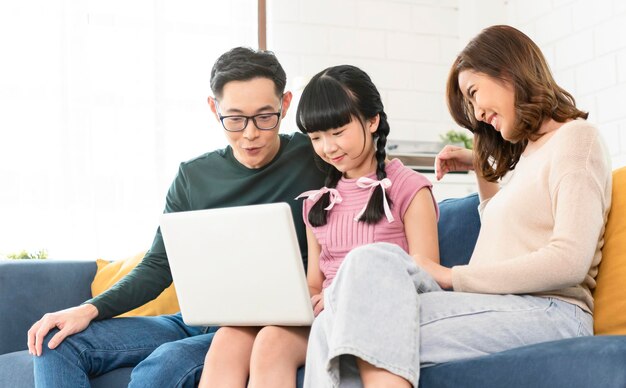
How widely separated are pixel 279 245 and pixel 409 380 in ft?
1.20

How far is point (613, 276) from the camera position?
1397 millimetres

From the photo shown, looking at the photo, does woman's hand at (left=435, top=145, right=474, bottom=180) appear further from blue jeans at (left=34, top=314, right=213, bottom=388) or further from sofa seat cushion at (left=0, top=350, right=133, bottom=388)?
sofa seat cushion at (left=0, top=350, right=133, bottom=388)

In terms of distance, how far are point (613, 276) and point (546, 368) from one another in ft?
1.35

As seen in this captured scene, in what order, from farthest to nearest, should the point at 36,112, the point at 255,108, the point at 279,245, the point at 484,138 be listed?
the point at 36,112 → the point at 255,108 → the point at 484,138 → the point at 279,245

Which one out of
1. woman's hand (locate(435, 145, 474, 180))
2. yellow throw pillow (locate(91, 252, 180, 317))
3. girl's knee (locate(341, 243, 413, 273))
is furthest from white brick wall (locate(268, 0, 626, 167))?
girl's knee (locate(341, 243, 413, 273))

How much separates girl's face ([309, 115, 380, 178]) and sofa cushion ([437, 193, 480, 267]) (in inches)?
10.0

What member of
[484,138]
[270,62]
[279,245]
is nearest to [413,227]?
[484,138]

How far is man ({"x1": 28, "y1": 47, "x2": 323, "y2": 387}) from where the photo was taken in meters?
1.65

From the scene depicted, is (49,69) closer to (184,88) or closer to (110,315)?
(184,88)

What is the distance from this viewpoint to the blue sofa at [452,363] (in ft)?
3.31

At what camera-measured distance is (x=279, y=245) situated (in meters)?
1.40

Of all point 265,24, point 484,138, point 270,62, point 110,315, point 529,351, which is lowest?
point 110,315

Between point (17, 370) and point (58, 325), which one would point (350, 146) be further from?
point (17, 370)

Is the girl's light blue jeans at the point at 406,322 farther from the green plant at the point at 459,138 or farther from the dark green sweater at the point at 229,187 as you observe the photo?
the green plant at the point at 459,138
